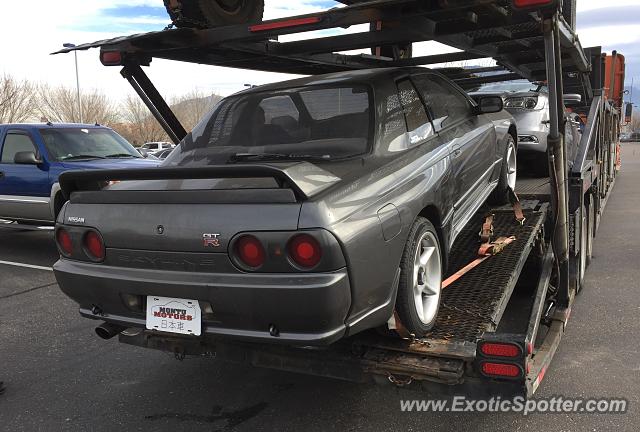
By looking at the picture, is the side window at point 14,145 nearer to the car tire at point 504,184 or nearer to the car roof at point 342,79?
the car roof at point 342,79

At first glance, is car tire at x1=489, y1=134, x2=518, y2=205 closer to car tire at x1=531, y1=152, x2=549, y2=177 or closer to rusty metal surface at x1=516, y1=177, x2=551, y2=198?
rusty metal surface at x1=516, y1=177, x2=551, y2=198

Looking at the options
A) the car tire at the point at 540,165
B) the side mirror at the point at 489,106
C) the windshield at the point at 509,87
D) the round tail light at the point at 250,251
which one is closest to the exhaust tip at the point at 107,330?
the round tail light at the point at 250,251

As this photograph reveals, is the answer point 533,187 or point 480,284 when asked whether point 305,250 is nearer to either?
point 480,284

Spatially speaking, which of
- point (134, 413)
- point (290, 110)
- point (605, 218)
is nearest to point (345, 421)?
point (134, 413)

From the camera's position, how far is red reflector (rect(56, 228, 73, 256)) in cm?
299

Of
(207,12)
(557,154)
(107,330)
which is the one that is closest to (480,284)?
(557,154)

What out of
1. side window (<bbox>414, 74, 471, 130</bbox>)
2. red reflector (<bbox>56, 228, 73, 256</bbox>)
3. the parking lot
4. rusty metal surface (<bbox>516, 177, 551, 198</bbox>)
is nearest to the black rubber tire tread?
side window (<bbox>414, 74, 471, 130</bbox>)

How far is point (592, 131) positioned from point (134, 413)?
17.0ft

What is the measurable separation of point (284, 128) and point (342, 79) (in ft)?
1.63

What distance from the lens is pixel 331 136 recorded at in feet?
10.8

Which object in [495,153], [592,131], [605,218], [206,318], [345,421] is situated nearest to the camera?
[206,318]

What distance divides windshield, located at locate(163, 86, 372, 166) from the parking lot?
1.51 meters

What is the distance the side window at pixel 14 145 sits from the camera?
7.97 meters

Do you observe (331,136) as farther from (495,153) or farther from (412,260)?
(495,153)
